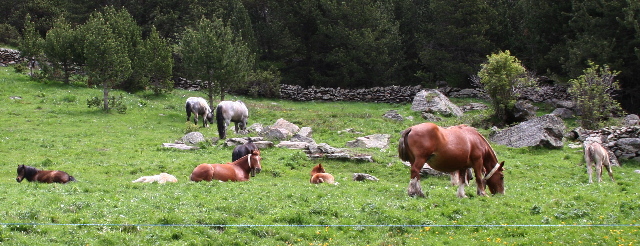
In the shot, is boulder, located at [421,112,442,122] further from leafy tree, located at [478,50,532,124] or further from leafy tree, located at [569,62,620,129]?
leafy tree, located at [569,62,620,129]

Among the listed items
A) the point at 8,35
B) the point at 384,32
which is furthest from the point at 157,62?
the point at 8,35

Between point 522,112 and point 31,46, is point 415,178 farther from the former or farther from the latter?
point 31,46

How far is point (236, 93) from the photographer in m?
57.6

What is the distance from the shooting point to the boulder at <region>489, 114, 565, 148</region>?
2828 centimetres

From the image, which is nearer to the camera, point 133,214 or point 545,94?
point 133,214

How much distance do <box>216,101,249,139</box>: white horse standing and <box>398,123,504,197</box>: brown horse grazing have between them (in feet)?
56.6

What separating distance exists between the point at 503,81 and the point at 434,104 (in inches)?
345

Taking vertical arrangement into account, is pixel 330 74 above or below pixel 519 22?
below

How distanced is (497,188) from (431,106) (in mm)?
27760

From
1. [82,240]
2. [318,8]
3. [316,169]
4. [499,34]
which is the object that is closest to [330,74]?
[318,8]

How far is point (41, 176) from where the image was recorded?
18734 millimetres

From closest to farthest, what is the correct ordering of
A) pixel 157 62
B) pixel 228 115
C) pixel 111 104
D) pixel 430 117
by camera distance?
pixel 228 115 → pixel 111 104 → pixel 430 117 → pixel 157 62

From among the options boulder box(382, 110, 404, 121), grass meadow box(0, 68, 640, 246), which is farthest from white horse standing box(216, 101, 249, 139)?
boulder box(382, 110, 404, 121)

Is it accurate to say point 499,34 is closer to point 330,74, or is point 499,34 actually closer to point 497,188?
point 330,74
